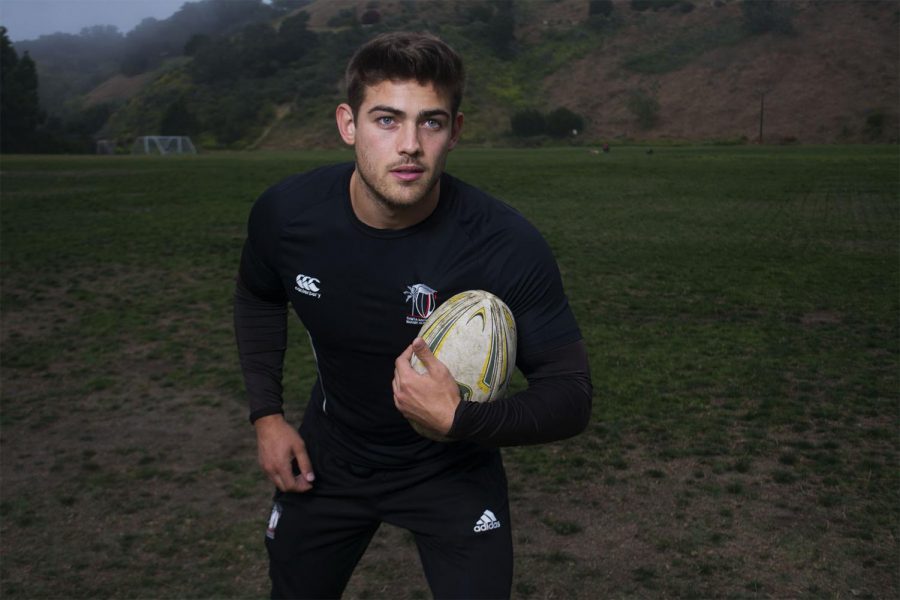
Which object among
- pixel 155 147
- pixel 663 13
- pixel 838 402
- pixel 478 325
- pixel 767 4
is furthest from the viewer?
pixel 663 13

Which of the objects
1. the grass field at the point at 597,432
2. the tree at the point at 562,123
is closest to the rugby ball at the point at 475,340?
the grass field at the point at 597,432

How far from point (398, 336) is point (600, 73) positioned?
101387mm

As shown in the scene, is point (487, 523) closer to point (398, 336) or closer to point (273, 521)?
point (398, 336)

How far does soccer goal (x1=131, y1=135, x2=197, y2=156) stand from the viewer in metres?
79.5

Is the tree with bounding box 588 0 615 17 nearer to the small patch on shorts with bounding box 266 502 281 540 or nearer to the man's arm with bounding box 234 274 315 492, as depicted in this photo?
the man's arm with bounding box 234 274 315 492

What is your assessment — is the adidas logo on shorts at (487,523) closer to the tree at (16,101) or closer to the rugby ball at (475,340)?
the rugby ball at (475,340)

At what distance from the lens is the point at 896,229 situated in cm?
1908

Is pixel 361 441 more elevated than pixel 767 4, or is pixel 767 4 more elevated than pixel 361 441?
pixel 767 4

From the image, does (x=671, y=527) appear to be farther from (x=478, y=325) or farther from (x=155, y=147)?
(x=155, y=147)

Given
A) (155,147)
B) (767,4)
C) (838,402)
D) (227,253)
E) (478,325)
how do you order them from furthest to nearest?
1. (767,4)
2. (155,147)
3. (227,253)
4. (838,402)
5. (478,325)

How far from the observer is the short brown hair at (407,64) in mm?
3143

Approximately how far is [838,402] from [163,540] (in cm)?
583

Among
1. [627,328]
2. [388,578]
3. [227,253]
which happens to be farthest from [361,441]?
[227,253]

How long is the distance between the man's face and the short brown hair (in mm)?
31
